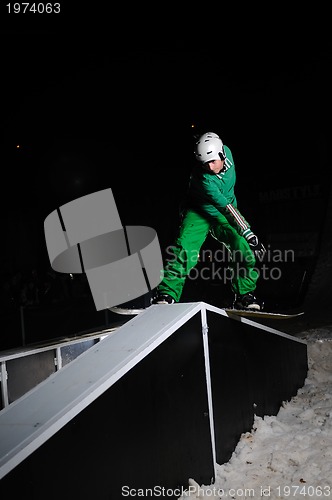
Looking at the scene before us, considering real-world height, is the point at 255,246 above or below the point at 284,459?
above

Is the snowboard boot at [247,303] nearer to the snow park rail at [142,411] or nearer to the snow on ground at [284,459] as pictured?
the snow park rail at [142,411]

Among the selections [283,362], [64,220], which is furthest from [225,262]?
[283,362]

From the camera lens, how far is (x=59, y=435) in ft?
7.07

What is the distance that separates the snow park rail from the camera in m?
2.13

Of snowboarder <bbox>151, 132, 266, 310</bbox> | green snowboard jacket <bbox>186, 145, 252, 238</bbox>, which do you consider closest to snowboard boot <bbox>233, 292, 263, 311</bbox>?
snowboarder <bbox>151, 132, 266, 310</bbox>

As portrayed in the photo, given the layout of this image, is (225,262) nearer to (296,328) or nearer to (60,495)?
(296,328)

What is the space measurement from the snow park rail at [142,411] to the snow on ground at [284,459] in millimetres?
107

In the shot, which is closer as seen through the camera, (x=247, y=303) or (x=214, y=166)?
(x=214, y=166)

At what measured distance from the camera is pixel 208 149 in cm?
466

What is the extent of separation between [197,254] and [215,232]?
39 centimetres

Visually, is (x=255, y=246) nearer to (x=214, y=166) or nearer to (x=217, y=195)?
(x=217, y=195)

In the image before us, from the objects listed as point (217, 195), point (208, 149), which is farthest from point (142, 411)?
point (208, 149)

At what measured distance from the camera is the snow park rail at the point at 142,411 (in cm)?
213

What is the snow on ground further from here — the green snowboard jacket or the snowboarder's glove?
the green snowboard jacket
